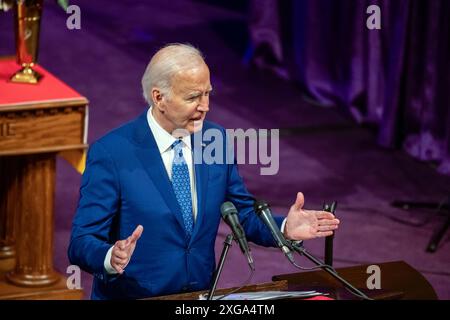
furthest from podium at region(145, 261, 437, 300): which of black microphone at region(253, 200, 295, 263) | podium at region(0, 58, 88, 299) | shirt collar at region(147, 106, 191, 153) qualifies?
podium at region(0, 58, 88, 299)

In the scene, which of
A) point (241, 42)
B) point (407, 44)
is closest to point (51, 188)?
point (407, 44)

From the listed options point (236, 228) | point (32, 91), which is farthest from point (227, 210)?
point (32, 91)

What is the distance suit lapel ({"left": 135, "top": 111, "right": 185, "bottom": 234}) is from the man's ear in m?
0.12

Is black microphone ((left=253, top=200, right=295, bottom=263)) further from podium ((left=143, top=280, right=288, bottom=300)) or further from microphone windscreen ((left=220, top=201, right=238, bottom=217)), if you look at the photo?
podium ((left=143, top=280, right=288, bottom=300))

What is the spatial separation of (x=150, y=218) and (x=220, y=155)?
0.40 meters

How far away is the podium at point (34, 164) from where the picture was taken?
18.7 feet

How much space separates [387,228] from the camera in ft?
24.1

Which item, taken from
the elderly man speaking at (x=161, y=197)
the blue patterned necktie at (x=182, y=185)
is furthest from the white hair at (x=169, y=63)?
the blue patterned necktie at (x=182, y=185)

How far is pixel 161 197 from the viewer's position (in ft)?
14.0

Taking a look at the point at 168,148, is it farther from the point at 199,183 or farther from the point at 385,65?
the point at 385,65

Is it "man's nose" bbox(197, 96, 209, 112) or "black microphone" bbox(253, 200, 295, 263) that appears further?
"man's nose" bbox(197, 96, 209, 112)

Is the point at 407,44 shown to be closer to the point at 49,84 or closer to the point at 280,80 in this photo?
the point at 280,80

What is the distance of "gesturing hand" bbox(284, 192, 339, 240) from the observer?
4.02 meters

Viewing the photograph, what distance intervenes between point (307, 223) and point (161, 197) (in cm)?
57
